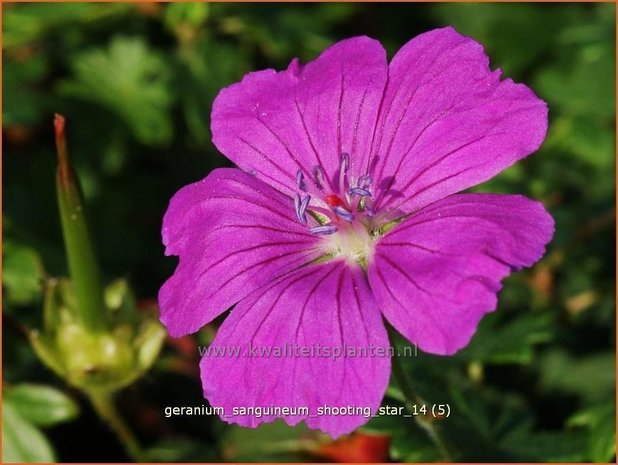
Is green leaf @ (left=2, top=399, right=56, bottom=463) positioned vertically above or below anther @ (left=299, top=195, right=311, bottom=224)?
below

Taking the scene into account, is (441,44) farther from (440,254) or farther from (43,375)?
(43,375)

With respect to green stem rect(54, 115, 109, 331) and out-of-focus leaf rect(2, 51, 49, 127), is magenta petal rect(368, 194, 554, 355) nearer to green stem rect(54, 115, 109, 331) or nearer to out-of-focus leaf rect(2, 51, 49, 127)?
green stem rect(54, 115, 109, 331)

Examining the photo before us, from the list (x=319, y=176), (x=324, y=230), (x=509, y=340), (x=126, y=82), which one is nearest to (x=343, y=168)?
(x=319, y=176)

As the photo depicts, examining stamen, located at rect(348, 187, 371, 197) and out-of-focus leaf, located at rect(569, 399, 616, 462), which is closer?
stamen, located at rect(348, 187, 371, 197)

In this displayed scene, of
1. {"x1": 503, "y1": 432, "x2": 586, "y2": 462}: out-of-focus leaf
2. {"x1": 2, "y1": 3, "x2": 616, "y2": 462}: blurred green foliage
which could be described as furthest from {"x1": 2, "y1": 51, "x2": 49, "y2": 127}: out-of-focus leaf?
{"x1": 503, "y1": 432, "x2": 586, "y2": 462}: out-of-focus leaf

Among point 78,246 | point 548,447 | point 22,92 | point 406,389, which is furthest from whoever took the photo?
point 22,92

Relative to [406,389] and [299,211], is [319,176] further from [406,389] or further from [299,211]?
[406,389]
